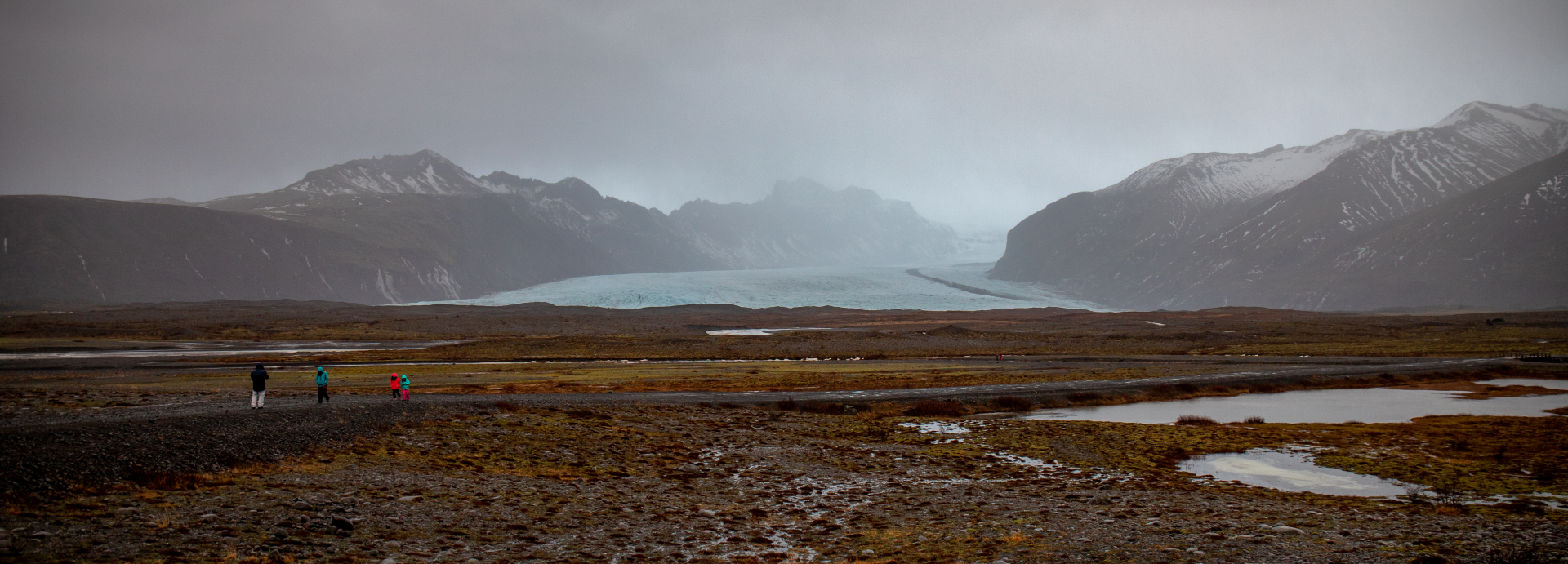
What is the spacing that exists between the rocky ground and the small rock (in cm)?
8

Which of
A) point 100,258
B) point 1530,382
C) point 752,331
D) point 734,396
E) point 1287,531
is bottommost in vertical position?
point 1530,382

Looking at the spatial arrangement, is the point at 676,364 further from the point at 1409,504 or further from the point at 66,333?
the point at 66,333

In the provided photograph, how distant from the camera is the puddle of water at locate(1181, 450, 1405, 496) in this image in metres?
25.2

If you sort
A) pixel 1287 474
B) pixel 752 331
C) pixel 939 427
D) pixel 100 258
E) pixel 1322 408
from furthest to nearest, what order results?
pixel 100 258, pixel 752 331, pixel 1322 408, pixel 939 427, pixel 1287 474

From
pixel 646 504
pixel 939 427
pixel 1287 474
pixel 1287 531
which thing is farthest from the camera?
pixel 939 427

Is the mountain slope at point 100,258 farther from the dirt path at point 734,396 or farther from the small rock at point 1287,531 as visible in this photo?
the small rock at point 1287,531

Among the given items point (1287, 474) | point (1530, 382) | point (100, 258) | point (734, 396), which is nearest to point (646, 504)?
point (1287, 474)

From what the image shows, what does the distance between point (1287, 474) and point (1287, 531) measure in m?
11.2

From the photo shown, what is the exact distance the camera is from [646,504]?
69.8 ft

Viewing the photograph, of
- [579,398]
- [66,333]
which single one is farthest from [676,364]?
[66,333]

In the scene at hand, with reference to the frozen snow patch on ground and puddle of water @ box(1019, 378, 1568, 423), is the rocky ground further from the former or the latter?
puddle of water @ box(1019, 378, 1568, 423)

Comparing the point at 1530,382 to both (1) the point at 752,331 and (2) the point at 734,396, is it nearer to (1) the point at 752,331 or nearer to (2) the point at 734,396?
(2) the point at 734,396

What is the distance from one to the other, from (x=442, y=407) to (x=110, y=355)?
60057mm

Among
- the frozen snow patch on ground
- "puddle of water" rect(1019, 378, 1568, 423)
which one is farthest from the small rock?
"puddle of water" rect(1019, 378, 1568, 423)
